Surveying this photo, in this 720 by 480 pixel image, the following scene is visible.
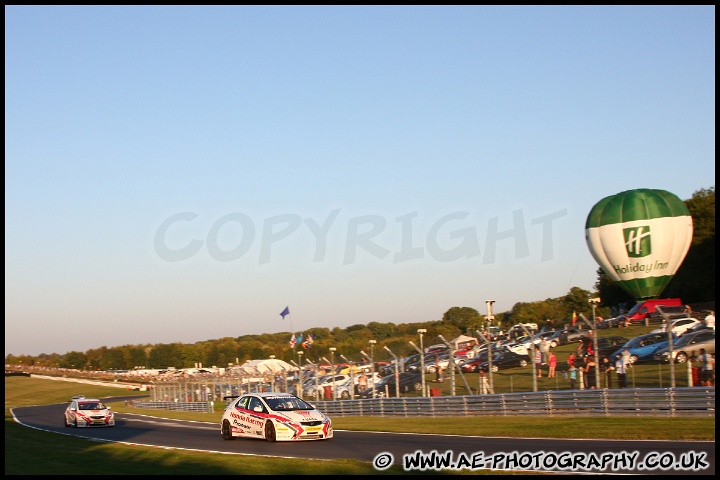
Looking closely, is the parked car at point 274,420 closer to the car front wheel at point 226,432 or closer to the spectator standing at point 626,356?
the car front wheel at point 226,432

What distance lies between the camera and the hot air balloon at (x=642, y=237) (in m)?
42.0

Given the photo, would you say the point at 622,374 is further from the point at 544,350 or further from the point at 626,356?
the point at 544,350

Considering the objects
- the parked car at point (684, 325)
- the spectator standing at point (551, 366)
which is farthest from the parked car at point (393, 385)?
the parked car at point (684, 325)

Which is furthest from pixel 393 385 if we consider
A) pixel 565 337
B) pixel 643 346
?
pixel 643 346

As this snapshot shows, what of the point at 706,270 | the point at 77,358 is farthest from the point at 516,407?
the point at 77,358

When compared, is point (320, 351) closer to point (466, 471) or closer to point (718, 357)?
point (718, 357)

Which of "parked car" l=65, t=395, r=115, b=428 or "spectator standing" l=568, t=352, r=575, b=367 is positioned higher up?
"spectator standing" l=568, t=352, r=575, b=367

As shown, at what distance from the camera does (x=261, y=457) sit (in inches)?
719

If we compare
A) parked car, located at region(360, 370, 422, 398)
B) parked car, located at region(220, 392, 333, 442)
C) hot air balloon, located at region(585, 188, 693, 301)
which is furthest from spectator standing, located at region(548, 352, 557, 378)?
hot air balloon, located at region(585, 188, 693, 301)

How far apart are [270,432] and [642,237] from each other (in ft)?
83.4

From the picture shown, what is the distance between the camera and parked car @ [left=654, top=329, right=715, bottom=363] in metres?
26.6

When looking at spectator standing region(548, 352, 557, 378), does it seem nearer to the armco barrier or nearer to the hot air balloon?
the armco barrier

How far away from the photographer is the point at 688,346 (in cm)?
2703

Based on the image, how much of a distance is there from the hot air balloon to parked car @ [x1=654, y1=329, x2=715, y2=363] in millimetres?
15252
